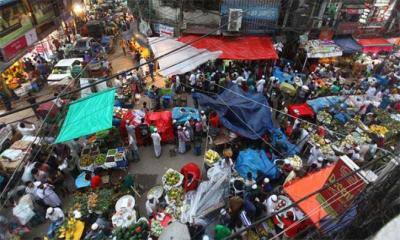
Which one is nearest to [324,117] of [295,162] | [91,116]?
[295,162]

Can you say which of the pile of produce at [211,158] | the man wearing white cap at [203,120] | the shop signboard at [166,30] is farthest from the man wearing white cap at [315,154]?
the shop signboard at [166,30]

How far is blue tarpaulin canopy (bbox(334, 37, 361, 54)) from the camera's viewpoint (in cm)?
1834

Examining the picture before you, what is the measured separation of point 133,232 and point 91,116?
Result: 4.37 meters

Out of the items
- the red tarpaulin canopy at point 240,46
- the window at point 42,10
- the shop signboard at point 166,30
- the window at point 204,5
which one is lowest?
the red tarpaulin canopy at point 240,46

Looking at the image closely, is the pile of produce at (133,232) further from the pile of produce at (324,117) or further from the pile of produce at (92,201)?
the pile of produce at (324,117)

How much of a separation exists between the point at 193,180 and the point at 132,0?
49.4 ft

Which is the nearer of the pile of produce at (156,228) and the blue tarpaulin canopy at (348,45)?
the pile of produce at (156,228)

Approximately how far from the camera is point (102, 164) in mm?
10133

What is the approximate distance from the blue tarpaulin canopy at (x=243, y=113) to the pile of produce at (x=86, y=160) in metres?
5.65

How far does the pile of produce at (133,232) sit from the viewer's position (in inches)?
294

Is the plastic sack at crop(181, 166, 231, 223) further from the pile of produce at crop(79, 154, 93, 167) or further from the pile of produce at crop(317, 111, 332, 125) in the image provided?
the pile of produce at crop(317, 111, 332, 125)

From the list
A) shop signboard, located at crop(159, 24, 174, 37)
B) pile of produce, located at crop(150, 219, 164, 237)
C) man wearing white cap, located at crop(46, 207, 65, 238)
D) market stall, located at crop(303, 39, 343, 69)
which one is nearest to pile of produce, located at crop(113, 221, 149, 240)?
pile of produce, located at crop(150, 219, 164, 237)

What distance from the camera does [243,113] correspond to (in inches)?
440

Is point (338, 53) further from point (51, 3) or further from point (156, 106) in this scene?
point (51, 3)
